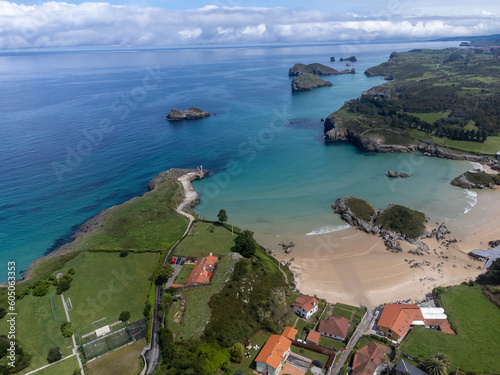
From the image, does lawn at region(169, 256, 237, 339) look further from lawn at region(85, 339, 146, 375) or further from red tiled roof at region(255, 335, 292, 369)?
red tiled roof at region(255, 335, 292, 369)

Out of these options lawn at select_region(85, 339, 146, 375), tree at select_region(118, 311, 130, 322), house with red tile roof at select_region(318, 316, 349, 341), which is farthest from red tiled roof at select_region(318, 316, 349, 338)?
tree at select_region(118, 311, 130, 322)

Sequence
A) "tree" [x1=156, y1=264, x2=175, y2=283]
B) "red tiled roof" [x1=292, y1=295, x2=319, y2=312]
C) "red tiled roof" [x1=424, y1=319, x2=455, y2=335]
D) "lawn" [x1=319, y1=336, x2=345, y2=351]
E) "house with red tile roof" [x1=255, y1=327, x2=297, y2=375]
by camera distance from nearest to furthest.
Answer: "house with red tile roof" [x1=255, y1=327, x2=297, y2=375]
"lawn" [x1=319, y1=336, x2=345, y2=351]
"red tiled roof" [x1=424, y1=319, x2=455, y2=335]
"red tiled roof" [x1=292, y1=295, x2=319, y2=312]
"tree" [x1=156, y1=264, x2=175, y2=283]

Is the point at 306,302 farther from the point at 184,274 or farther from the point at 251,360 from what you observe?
the point at 184,274

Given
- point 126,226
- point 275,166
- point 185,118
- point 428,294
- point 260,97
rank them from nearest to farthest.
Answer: point 428,294
point 126,226
point 275,166
point 185,118
point 260,97

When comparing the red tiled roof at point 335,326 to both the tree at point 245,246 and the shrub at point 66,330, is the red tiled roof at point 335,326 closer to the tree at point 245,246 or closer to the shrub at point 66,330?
the tree at point 245,246

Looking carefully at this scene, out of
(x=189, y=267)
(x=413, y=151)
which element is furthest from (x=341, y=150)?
(x=189, y=267)

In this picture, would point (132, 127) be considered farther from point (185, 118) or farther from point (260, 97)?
point (260, 97)

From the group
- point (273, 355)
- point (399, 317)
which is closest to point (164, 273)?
point (273, 355)

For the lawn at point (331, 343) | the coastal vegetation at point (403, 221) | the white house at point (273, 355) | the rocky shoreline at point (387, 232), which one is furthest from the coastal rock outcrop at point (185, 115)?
the white house at point (273, 355)
